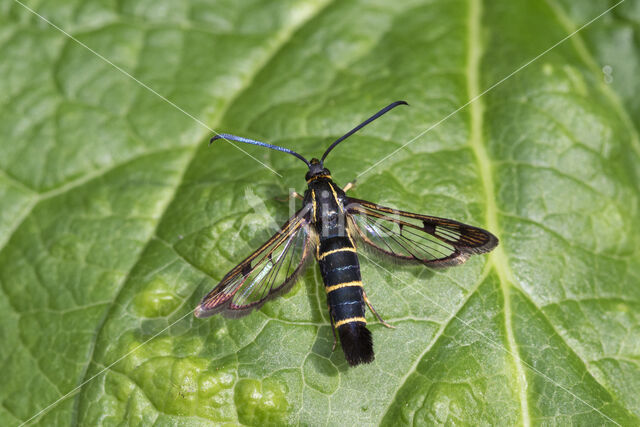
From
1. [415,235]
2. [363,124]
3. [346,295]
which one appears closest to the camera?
[346,295]

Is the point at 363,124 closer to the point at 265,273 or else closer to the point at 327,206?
the point at 327,206

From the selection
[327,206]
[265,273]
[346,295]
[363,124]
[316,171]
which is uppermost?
[363,124]

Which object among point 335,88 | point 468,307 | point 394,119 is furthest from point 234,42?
point 468,307

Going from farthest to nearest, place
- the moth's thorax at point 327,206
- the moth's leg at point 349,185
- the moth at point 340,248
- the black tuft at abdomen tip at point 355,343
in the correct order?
the moth's leg at point 349,185, the moth's thorax at point 327,206, the moth at point 340,248, the black tuft at abdomen tip at point 355,343

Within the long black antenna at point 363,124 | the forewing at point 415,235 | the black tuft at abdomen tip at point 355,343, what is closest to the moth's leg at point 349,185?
the forewing at point 415,235

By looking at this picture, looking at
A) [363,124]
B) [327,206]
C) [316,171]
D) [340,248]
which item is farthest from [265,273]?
[363,124]

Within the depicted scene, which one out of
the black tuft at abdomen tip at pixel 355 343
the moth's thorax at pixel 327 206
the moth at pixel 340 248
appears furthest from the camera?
the moth's thorax at pixel 327 206

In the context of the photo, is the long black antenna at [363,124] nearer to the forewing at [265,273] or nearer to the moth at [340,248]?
the moth at [340,248]
